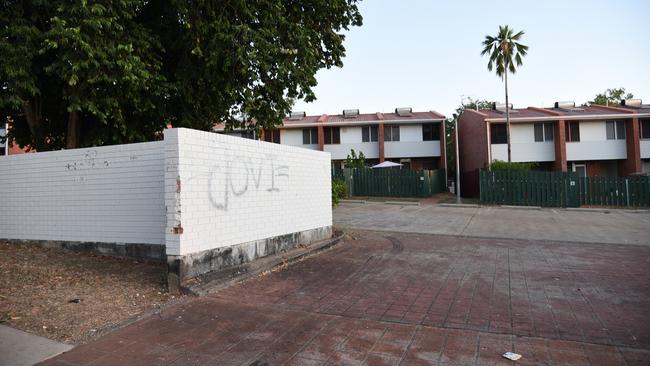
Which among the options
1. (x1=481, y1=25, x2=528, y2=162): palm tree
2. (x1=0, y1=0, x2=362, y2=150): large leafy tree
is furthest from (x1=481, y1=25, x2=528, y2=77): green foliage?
(x1=0, y1=0, x2=362, y2=150): large leafy tree

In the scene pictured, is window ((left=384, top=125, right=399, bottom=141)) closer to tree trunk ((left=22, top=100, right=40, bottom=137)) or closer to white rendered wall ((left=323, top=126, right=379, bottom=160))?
white rendered wall ((left=323, top=126, right=379, bottom=160))

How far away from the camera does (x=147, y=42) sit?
979 cm

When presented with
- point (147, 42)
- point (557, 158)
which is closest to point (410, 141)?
point (557, 158)

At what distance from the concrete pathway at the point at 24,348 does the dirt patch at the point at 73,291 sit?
0.12 m

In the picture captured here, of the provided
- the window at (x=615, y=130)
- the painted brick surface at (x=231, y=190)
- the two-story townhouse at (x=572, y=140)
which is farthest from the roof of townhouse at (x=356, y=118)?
the painted brick surface at (x=231, y=190)

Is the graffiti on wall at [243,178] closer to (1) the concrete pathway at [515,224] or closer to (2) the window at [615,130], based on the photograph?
(1) the concrete pathway at [515,224]

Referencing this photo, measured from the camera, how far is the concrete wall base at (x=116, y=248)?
7.75 meters

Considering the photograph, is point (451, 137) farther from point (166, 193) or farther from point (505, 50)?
point (166, 193)

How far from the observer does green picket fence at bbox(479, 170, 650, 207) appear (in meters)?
22.6

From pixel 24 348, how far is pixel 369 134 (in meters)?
32.9

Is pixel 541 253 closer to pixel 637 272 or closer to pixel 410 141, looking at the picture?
pixel 637 272

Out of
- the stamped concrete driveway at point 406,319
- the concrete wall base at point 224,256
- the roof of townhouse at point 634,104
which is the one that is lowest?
the stamped concrete driveway at point 406,319

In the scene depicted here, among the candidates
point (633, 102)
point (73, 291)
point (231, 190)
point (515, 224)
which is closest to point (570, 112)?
point (633, 102)

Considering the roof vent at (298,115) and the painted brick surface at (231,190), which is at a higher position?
the roof vent at (298,115)
